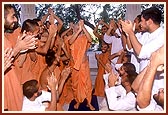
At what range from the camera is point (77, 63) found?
369 centimetres

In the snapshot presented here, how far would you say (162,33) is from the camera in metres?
3.02

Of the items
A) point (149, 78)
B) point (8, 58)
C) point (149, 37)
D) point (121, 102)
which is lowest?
point (121, 102)

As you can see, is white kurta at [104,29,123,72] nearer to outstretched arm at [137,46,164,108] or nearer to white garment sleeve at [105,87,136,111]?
white garment sleeve at [105,87,136,111]

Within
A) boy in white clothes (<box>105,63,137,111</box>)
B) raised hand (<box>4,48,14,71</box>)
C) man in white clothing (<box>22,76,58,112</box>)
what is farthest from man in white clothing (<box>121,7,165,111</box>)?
raised hand (<box>4,48,14,71</box>)

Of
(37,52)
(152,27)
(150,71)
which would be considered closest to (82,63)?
(37,52)

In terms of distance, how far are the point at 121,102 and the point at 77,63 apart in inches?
35.1

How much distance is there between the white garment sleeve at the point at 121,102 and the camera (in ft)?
9.46

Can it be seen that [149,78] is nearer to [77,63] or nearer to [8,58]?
[8,58]

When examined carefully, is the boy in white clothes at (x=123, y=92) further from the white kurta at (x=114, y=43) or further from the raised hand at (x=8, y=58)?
the raised hand at (x=8, y=58)

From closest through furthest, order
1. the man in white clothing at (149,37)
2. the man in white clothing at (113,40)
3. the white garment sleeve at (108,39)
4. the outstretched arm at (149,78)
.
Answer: the outstretched arm at (149,78) < the man in white clothing at (149,37) < the man in white clothing at (113,40) < the white garment sleeve at (108,39)

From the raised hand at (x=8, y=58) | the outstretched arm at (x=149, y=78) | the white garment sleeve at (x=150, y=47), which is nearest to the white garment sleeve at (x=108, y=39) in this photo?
the white garment sleeve at (x=150, y=47)

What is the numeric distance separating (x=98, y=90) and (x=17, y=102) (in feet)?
3.42

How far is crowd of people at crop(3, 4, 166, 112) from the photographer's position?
9.43ft

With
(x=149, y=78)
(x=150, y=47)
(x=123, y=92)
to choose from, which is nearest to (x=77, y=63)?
(x=123, y=92)
